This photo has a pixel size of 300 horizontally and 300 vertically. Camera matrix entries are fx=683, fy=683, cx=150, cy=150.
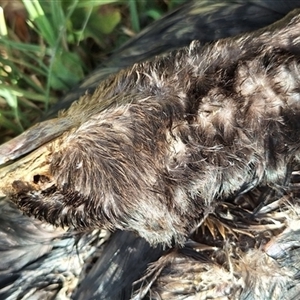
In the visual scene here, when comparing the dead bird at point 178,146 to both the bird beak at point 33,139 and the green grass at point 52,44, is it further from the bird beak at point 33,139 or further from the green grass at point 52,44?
the green grass at point 52,44

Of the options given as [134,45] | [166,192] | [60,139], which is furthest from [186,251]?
[134,45]

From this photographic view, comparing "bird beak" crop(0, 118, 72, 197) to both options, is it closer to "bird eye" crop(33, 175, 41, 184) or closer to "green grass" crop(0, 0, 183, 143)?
"bird eye" crop(33, 175, 41, 184)

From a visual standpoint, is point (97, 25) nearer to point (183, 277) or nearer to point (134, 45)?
point (134, 45)

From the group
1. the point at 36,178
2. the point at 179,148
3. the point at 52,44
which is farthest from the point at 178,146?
the point at 52,44

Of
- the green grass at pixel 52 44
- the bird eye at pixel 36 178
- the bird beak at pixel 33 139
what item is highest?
the bird beak at pixel 33 139

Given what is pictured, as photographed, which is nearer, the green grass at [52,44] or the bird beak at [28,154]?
the bird beak at [28,154]

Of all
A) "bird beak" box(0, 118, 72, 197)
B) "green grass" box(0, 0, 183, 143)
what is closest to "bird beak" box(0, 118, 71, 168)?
"bird beak" box(0, 118, 72, 197)

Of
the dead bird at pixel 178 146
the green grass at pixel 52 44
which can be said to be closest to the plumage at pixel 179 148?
the dead bird at pixel 178 146
